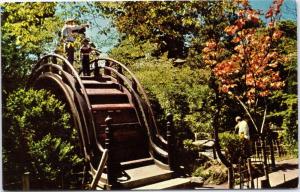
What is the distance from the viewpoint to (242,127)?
5.15 meters

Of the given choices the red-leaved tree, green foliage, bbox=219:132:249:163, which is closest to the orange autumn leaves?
the red-leaved tree

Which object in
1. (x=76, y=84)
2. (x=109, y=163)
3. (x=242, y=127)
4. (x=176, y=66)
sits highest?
(x=176, y=66)

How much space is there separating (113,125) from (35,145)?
1080mm

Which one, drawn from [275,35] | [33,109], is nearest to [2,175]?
[33,109]

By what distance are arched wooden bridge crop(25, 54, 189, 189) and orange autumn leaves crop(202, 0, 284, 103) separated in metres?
0.97

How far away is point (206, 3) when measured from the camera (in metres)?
5.12

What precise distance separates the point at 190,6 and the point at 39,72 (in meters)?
2.40

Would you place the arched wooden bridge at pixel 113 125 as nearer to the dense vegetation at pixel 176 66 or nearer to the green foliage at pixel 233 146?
the dense vegetation at pixel 176 66

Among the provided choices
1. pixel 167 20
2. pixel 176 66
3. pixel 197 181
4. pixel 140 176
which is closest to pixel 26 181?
pixel 140 176

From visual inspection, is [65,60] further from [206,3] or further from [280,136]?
[280,136]

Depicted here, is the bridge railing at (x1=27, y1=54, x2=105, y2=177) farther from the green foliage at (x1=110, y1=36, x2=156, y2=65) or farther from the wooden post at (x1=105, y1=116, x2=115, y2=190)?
the green foliage at (x1=110, y1=36, x2=156, y2=65)

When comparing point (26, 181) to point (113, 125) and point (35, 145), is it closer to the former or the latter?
point (35, 145)

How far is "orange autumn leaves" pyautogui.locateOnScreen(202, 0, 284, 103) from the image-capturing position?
203 inches

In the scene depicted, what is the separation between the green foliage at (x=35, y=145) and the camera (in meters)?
4.98
